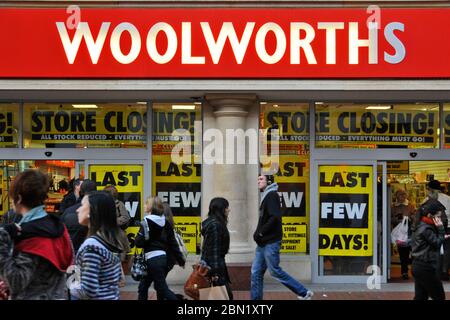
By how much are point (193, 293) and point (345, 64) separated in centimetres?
498

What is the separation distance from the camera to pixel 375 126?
1127 cm

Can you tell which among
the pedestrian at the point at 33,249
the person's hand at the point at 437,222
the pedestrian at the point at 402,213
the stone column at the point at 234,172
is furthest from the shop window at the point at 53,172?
the pedestrian at the point at 33,249

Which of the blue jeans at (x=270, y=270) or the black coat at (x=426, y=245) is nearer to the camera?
the black coat at (x=426, y=245)

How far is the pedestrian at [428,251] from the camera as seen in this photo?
7543mm

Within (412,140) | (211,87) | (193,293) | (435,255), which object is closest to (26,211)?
(193,293)

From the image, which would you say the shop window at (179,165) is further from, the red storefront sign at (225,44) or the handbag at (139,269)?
the handbag at (139,269)

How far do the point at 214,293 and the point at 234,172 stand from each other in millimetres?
3604

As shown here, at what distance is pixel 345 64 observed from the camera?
407 inches

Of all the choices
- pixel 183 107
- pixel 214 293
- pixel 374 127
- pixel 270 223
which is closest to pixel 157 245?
pixel 214 293

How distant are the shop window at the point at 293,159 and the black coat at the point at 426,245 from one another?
368 centimetres

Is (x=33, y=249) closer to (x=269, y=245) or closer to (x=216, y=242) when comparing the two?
(x=216, y=242)

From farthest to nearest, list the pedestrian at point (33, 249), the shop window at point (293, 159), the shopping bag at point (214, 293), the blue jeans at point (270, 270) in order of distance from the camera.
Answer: the shop window at point (293, 159), the blue jeans at point (270, 270), the shopping bag at point (214, 293), the pedestrian at point (33, 249)

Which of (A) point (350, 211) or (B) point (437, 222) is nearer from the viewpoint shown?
(B) point (437, 222)

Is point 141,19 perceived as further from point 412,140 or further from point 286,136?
point 412,140
